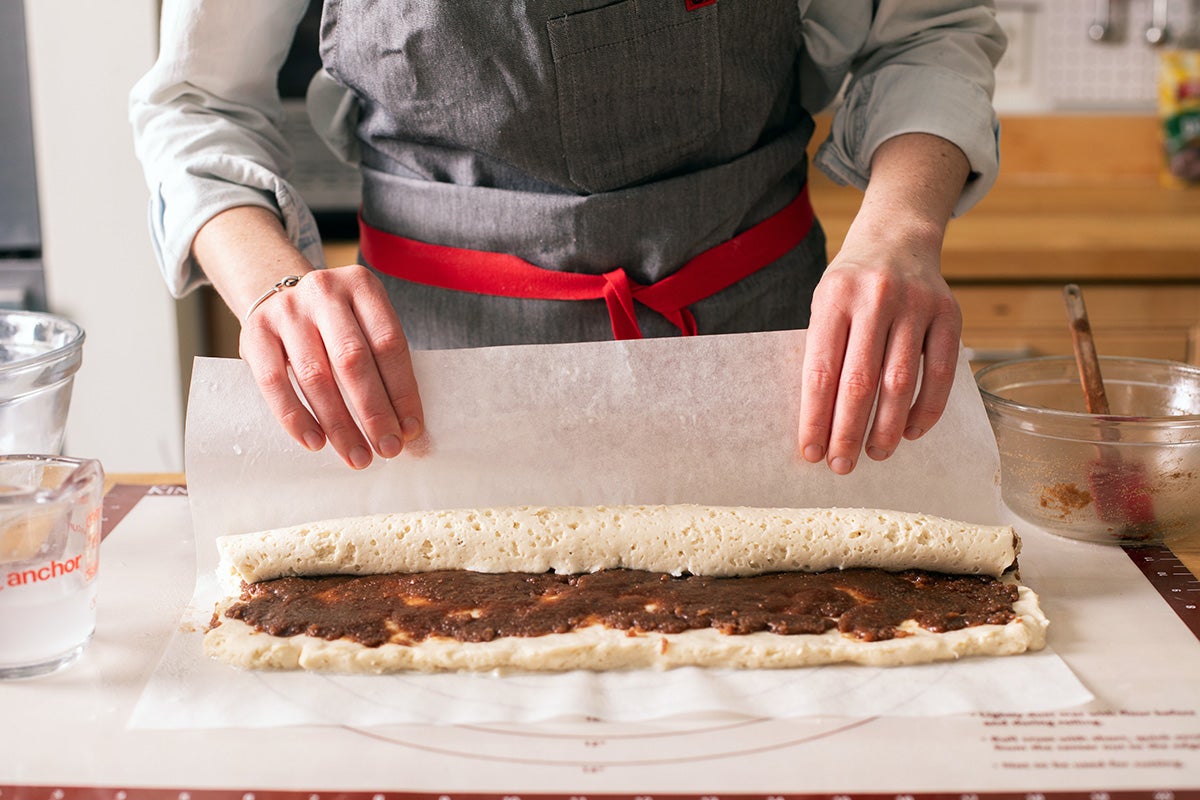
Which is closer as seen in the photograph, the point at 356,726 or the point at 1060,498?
the point at 356,726

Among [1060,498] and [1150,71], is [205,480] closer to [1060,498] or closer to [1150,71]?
[1060,498]

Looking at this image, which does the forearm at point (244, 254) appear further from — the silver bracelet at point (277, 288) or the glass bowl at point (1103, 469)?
the glass bowl at point (1103, 469)

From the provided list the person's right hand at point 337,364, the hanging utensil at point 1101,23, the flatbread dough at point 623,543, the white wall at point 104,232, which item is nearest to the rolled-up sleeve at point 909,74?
the flatbread dough at point 623,543

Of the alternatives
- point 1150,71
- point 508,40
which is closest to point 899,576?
point 508,40

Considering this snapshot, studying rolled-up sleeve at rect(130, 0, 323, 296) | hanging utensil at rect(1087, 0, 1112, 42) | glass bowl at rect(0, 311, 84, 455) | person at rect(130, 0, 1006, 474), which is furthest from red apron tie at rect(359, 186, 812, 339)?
hanging utensil at rect(1087, 0, 1112, 42)

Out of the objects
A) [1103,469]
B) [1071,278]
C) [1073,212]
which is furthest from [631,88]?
[1073,212]

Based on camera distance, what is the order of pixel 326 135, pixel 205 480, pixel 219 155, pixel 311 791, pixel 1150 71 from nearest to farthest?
1. pixel 311 791
2. pixel 205 480
3. pixel 219 155
4. pixel 326 135
5. pixel 1150 71
